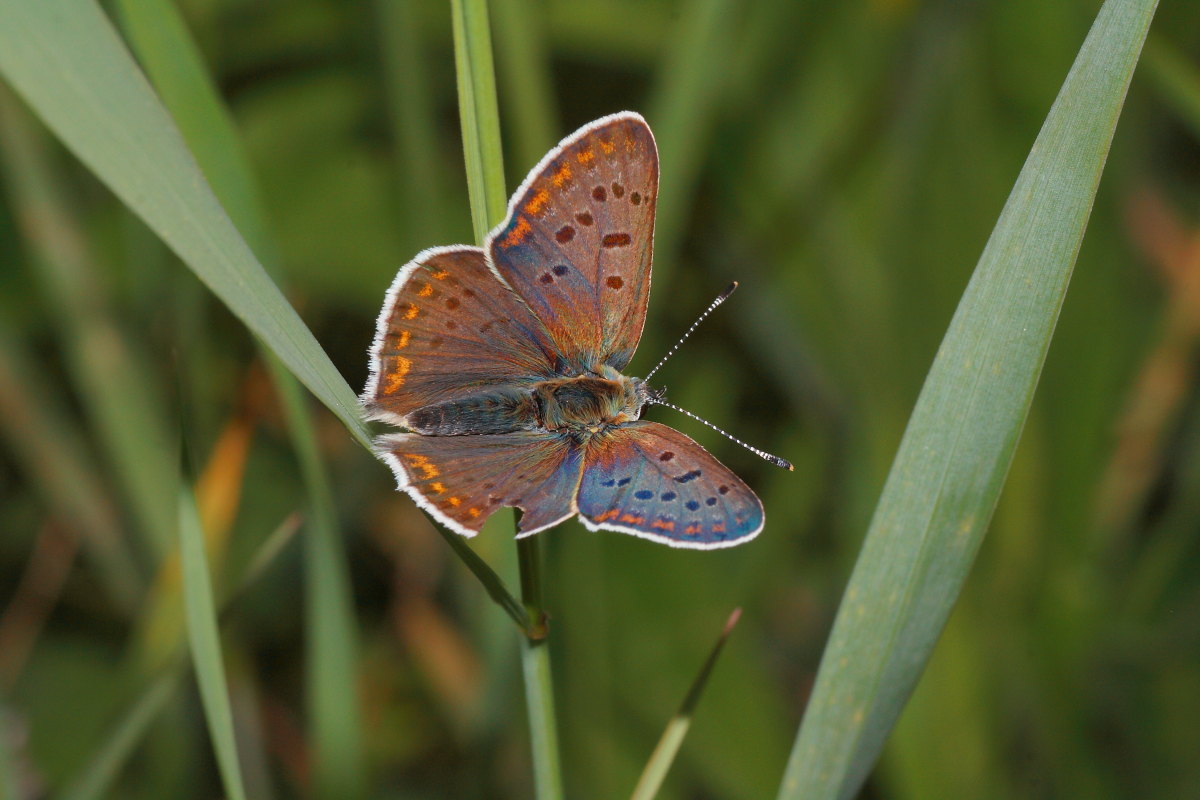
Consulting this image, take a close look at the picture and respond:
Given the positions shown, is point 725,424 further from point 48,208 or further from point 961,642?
point 48,208

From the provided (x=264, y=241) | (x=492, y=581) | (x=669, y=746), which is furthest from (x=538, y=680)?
(x=264, y=241)

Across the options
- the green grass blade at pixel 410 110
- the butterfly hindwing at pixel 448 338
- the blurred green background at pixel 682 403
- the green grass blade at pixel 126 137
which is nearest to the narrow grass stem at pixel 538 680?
the green grass blade at pixel 126 137

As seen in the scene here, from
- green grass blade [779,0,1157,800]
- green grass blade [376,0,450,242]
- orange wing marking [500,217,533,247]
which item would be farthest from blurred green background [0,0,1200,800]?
green grass blade [779,0,1157,800]

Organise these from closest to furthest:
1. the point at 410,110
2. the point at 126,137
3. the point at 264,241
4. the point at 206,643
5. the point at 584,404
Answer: the point at 126,137, the point at 206,643, the point at 264,241, the point at 584,404, the point at 410,110

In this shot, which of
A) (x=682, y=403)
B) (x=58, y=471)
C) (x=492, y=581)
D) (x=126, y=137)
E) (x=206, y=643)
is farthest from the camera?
(x=682, y=403)

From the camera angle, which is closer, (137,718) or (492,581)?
(492,581)

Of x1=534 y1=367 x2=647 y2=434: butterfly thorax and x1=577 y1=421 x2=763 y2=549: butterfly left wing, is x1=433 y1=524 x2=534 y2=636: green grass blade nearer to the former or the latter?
x1=577 y1=421 x2=763 y2=549: butterfly left wing

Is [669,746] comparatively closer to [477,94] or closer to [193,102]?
[477,94]

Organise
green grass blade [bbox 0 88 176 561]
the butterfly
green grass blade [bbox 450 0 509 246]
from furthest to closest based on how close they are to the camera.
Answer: green grass blade [bbox 0 88 176 561] < the butterfly < green grass blade [bbox 450 0 509 246]
